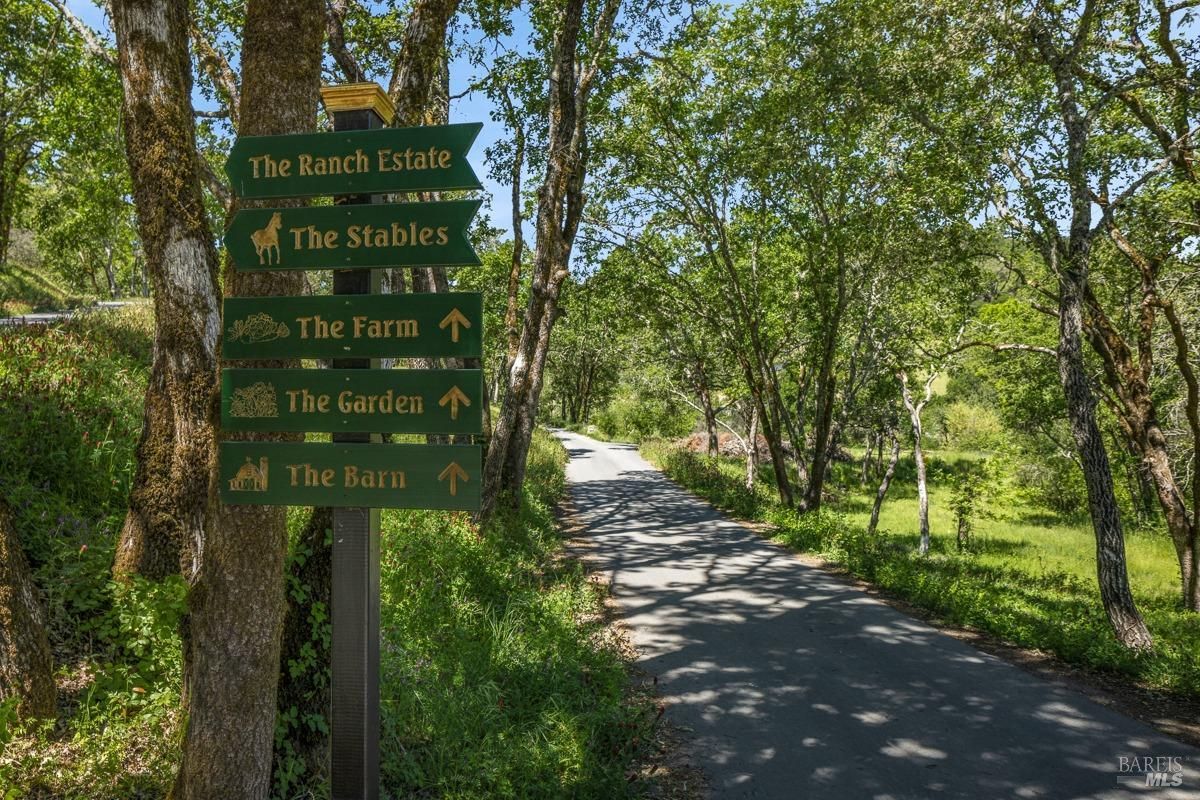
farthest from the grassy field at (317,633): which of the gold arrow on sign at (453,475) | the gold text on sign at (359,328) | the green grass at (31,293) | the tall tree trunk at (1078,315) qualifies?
the green grass at (31,293)

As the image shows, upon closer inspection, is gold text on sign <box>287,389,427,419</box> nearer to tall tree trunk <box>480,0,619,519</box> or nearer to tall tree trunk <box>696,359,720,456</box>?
tall tree trunk <box>480,0,619,519</box>

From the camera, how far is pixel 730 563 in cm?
1163

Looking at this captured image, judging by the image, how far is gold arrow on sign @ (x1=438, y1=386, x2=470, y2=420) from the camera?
2.68 meters

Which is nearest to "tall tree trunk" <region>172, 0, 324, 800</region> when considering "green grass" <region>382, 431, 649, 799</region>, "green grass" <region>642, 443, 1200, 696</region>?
"green grass" <region>382, 431, 649, 799</region>

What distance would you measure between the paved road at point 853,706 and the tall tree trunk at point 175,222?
14.0ft

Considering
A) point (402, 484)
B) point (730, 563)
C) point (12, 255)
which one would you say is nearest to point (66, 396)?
point (402, 484)

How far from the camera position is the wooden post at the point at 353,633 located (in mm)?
2852

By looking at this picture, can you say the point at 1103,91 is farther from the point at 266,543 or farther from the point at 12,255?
the point at 12,255

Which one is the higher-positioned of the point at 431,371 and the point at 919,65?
the point at 919,65

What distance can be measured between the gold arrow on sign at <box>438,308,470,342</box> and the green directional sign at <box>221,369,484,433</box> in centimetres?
15

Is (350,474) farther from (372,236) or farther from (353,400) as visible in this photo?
(372,236)

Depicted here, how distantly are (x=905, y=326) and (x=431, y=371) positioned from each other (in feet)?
51.7

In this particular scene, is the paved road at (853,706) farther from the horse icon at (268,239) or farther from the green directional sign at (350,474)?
the horse icon at (268,239)

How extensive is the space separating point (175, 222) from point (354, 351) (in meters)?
1.80
